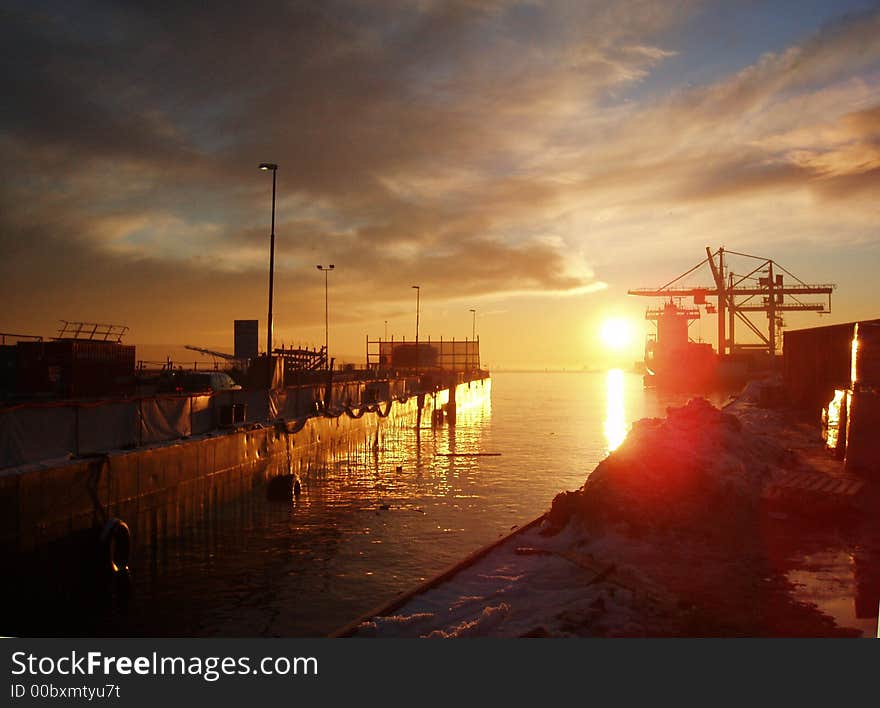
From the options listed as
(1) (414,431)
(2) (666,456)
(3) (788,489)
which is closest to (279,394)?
(2) (666,456)

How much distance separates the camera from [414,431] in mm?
54344

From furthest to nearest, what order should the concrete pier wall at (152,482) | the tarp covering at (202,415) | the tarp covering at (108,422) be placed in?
the tarp covering at (202,415)
the tarp covering at (108,422)
the concrete pier wall at (152,482)

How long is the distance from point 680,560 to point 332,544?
9597 millimetres

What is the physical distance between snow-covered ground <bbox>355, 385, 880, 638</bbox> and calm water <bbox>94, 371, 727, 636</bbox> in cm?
329

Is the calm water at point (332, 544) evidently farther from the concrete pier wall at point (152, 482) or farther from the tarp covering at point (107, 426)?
the tarp covering at point (107, 426)

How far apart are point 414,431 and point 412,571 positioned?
38.8 meters

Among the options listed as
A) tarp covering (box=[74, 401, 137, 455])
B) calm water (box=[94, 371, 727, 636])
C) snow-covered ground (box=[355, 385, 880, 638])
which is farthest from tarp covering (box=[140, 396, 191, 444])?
snow-covered ground (box=[355, 385, 880, 638])

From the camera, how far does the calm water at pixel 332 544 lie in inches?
505

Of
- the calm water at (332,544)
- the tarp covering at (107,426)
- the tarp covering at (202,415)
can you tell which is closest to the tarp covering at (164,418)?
the tarp covering at (202,415)

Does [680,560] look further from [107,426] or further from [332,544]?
[107,426]

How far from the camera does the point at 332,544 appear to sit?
60.4 ft

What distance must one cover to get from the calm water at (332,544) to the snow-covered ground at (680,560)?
3.29 m

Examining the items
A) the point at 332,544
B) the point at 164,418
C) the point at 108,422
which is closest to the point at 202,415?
the point at 164,418

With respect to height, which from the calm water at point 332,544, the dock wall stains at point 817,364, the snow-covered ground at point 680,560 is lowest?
the calm water at point 332,544
